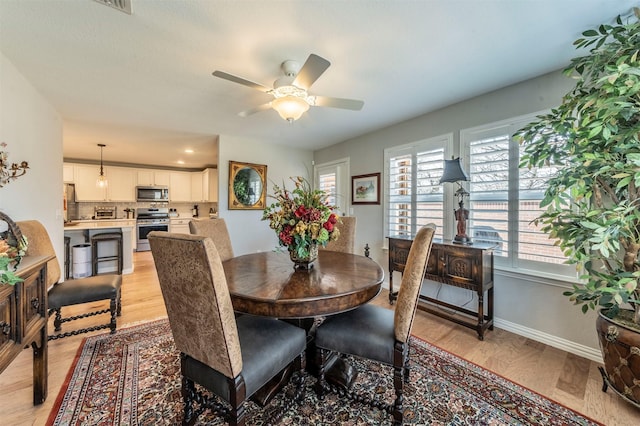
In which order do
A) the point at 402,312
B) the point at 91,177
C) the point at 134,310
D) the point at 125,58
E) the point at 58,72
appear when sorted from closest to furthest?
the point at 402,312 → the point at 125,58 → the point at 58,72 → the point at 134,310 → the point at 91,177

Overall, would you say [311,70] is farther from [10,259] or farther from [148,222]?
[148,222]

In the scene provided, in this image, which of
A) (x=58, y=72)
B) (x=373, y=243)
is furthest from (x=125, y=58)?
(x=373, y=243)

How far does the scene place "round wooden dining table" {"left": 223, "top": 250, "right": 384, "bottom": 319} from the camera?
1264 mm

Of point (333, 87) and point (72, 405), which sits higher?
point (333, 87)

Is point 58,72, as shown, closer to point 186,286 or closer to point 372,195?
point 186,286

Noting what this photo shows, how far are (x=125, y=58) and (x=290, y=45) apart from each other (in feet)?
4.51

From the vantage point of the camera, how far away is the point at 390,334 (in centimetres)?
142

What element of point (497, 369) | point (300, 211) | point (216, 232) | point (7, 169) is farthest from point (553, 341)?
point (7, 169)

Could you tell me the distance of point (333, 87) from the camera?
2443 millimetres

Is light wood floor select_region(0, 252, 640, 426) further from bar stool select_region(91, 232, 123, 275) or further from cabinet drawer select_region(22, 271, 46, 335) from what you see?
bar stool select_region(91, 232, 123, 275)

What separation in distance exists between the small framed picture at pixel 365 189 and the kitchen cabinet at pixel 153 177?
5.51 m

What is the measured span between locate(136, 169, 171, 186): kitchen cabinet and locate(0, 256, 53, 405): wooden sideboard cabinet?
578 centimetres

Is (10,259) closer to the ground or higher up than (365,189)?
closer to the ground

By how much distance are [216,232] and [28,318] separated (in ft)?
4.43
